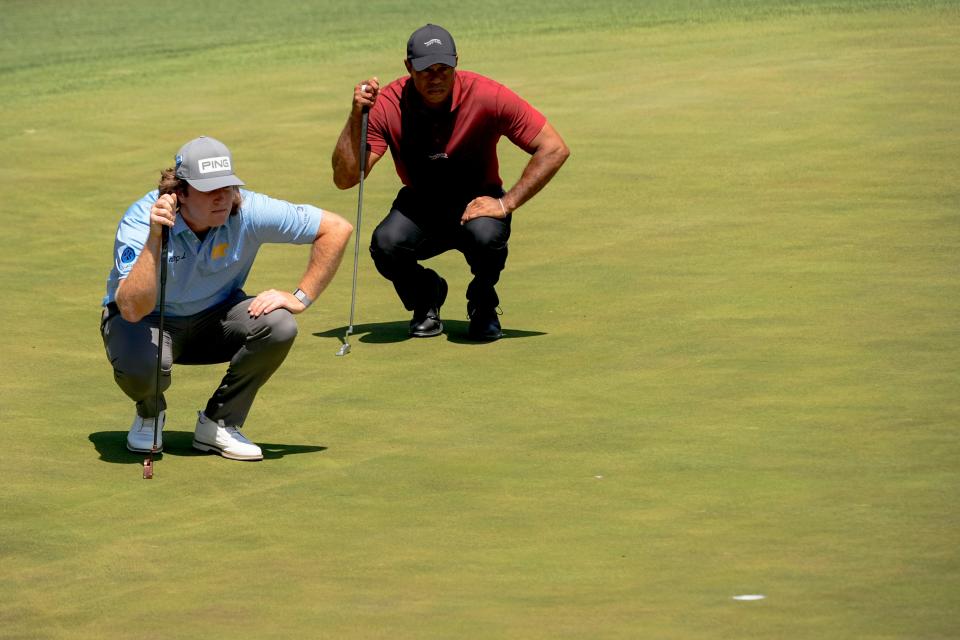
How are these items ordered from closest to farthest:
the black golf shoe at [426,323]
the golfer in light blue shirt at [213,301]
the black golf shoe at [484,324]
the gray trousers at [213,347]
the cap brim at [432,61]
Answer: the golfer in light blue shirt at [213,301], the gray trousers at [213,347], the cap brim at [432,61], the black golf shoe at [484,324], the black golf shoe at [426,323]

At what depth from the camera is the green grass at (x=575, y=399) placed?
233 inches

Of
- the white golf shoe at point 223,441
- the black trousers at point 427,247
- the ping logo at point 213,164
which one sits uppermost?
the ping logo at point 213,164

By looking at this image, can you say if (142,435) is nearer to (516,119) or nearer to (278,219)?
(278,219)

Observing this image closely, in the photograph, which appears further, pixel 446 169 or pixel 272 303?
pixel 446 169

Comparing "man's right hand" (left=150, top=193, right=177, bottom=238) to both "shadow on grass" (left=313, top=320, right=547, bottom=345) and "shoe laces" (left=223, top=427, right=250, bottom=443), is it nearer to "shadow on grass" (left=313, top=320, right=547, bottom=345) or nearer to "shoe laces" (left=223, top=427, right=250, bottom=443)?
"shoe laces" (left=223, top=427, right=250, bottom=443)

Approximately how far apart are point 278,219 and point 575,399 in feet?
5.34

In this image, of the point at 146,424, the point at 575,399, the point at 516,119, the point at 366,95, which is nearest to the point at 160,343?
the point at 146,424

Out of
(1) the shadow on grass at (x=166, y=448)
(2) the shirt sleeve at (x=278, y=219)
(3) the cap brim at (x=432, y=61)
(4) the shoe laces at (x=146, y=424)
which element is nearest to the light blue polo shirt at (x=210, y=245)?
(2) the shirt sleeve at (x=278, y=219)

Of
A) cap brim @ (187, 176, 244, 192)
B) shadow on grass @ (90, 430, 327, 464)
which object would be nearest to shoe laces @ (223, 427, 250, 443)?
shadow on grass @ (90, 430, 327, 464)

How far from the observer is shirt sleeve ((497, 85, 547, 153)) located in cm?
987

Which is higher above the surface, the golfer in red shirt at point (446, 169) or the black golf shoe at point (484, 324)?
the golfer in red shirt at point (446, 169)

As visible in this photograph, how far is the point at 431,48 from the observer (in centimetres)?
962

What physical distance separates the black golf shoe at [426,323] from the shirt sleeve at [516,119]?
3.28 ft

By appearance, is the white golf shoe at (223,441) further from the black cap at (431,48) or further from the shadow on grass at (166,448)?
the black cap at (431,48)
